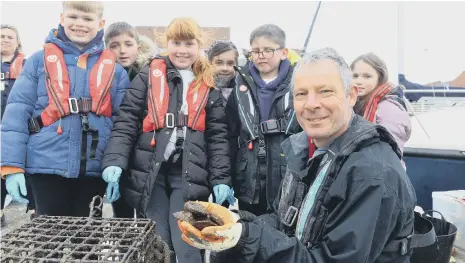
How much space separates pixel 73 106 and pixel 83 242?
1.33 m

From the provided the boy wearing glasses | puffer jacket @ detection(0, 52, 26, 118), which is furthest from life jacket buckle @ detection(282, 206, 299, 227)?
puffer jacket @ detection(0, 52, 26, 118)

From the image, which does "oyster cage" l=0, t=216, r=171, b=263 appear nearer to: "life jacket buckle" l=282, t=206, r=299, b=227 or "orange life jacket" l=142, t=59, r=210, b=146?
"life jacket buckle" l=282, t=206, r=299, b=227

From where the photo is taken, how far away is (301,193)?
1765 millimetres

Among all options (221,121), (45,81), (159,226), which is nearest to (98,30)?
(45,81)

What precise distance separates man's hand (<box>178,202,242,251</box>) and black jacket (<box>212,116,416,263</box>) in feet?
0.18

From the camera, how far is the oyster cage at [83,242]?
1.27 m

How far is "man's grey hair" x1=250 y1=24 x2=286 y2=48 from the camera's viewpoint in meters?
2.90

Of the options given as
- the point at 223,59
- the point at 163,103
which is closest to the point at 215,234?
the point at 163,103

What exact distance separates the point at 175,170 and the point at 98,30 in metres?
1.15

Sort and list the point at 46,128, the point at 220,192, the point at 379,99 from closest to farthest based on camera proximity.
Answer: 1. the point at 46,128
2. the point at 220,192
3. the point at 379,99

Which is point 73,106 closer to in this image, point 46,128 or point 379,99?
point 46,128

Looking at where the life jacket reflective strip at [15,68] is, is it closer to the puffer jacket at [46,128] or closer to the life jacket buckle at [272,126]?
the puffer jacket at [46,128]

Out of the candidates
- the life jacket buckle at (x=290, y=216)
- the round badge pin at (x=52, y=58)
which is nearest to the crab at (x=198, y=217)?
the life jacket buckle at (x=290, y=216)

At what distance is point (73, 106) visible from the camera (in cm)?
249
